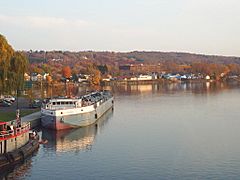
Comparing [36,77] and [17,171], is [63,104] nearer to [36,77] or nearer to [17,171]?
[17,171]

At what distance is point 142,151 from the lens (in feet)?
106

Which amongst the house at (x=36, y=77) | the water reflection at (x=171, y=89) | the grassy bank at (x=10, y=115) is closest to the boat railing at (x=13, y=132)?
the grassy bank at (x=10, y=115)

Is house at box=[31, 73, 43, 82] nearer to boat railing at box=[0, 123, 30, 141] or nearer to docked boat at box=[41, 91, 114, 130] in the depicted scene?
docked boat at box=[41, 91, 114, 130]

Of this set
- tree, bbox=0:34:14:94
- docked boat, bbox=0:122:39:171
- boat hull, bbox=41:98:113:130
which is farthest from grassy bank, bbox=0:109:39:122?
docked boat, bbox=0:122:39:171

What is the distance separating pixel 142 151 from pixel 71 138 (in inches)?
348

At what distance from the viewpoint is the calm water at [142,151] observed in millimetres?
26734

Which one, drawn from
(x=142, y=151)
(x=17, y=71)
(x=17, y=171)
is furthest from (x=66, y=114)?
(x=17, y=171)

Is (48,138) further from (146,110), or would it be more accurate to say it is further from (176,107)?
(176,107)

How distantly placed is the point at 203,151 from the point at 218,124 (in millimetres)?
14987

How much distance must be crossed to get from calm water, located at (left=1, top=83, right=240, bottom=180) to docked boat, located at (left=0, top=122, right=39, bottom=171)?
644 millimetres

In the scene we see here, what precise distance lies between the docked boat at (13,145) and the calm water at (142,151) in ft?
2.11

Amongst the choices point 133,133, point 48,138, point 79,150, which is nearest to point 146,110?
point 133,133

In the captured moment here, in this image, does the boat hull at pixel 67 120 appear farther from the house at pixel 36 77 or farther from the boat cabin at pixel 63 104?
the house at pixel 36 77

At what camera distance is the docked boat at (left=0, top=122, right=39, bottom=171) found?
2692 centimetres
